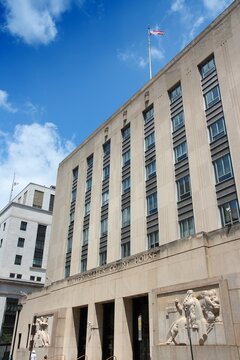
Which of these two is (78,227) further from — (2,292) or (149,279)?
(2,292)

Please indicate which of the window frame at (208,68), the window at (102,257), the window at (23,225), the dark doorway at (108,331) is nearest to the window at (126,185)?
the window at (102,257)

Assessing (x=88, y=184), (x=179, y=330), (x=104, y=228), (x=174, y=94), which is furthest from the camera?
(x=88, y=184)

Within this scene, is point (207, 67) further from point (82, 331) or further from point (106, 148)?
point (82, 331)

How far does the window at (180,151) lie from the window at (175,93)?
651 centimetres

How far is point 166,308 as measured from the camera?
23484 millimetres

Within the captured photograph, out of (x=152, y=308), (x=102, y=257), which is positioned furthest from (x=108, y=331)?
(x=152, y=308)

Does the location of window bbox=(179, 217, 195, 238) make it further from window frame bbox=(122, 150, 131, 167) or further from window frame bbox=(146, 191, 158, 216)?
window frame bbox=(122, 150, 131, 167)

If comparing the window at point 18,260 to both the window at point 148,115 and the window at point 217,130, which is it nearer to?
the window at point 148,115

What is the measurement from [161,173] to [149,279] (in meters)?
12.0

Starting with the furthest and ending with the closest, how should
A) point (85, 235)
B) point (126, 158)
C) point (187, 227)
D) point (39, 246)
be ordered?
point (39, 246)
point (85, 235)
point (126, 158)
point (187, 227)

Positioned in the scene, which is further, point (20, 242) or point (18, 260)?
point (20, 242)

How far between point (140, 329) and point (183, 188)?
45.0ft

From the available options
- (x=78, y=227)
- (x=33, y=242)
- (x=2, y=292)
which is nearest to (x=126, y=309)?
(x=78, y=227)

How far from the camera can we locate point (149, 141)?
39188 mm
